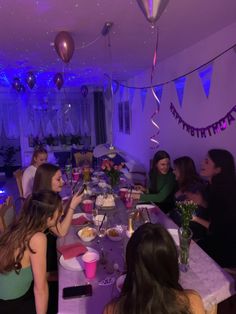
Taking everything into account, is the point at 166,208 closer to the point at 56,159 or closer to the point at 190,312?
the point at 190,312

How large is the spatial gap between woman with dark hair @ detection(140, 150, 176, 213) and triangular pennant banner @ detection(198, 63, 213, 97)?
2.94 feet

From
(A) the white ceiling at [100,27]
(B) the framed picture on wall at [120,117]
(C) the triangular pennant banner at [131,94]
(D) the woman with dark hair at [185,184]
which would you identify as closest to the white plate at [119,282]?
(D) the woman with dark hair at [185,184]

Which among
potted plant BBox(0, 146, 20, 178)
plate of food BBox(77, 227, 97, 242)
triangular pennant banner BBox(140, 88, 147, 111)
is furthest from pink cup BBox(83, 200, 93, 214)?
potted plant BBox(0, 146, 20, 178)

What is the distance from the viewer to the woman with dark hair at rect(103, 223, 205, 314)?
3.34 ft

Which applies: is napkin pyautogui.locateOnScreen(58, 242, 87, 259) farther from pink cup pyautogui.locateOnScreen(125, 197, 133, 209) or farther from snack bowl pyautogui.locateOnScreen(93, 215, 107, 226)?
pink cup pyautogui.locateOnScreen(125, 197, 133, 209)

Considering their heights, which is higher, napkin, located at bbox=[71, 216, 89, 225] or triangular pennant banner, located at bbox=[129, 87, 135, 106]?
triangular pennant banner, located at bbox=[129, 87, 135, 106]

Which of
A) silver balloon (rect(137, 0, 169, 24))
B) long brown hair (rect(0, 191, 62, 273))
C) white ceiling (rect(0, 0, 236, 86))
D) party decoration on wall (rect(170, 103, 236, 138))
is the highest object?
white ceiling (rect(0, 0, 236, 86))

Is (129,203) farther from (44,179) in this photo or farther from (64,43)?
(64,43)

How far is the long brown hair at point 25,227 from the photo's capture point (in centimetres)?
151

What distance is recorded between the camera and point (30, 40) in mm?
2953

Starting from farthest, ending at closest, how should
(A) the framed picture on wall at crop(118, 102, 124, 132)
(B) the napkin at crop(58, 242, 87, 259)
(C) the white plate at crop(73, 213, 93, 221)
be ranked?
(A) the framed picture on wall at crop(118, 102, 124, 132)
(C) the white plate at crop(73, 213, 93, 221)
(B) the napkin at crop(58, 242, 87, 259)

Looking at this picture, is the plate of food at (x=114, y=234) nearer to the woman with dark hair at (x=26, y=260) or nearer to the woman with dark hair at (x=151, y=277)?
the woman with dark hair at (x=26, y=260)

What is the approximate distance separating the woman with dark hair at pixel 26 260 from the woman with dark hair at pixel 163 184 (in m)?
1.54

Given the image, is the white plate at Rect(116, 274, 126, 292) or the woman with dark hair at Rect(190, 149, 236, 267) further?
the woman with dark hair at Rect(190, 149, 236, 267)
